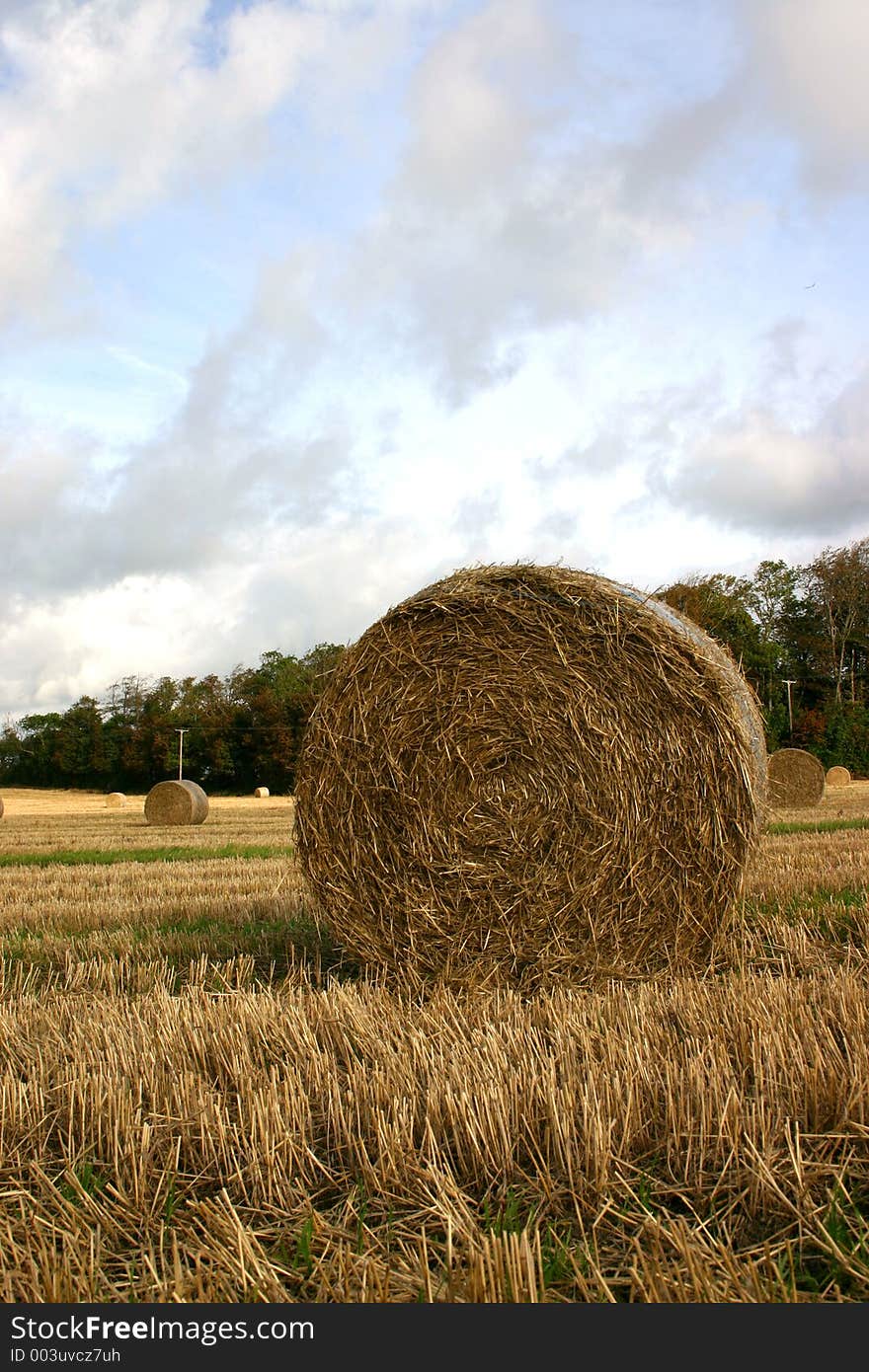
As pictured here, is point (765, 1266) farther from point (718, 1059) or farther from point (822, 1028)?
point (822, 1028)

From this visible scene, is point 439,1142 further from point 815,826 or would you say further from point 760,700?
point 760,700

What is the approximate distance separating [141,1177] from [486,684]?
9.40 ft

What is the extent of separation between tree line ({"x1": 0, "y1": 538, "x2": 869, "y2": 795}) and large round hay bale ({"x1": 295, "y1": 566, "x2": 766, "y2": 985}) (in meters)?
38.0

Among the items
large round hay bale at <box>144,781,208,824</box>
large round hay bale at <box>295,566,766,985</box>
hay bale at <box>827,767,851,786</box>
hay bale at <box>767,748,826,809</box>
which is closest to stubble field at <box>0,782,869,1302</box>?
large round hay bale at <box>295,566,766,985</box>

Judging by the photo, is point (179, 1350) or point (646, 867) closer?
point (179, 1350)

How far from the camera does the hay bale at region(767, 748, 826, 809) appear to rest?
19875 millimetres

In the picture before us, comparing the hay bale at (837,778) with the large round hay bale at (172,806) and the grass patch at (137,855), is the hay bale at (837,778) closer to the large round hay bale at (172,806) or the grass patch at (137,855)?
the large round hay bale at (172,806)

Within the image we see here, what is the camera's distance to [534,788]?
4.90 metres

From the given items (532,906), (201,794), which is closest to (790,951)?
(532,906)

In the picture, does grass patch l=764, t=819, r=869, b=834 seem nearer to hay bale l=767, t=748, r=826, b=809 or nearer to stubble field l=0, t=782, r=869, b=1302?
hay bale l=767, t=748, r=826, b=809

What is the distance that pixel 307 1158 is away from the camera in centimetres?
271

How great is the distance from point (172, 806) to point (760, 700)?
28.2 m

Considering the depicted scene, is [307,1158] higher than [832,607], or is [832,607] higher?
[832,607]

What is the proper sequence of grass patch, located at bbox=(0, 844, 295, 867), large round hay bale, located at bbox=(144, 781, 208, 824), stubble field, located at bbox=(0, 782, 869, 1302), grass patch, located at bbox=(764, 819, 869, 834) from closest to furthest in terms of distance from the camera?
stubble field, located at bbox=(0, 782, 869, 1302)
grass patch, located at bbox=(0, 844, 295, 867)
grass patch, located at bbox=(764, 819, 869, 834)
large round hay bale, located at bbox=(144, 781, 208, 824)
